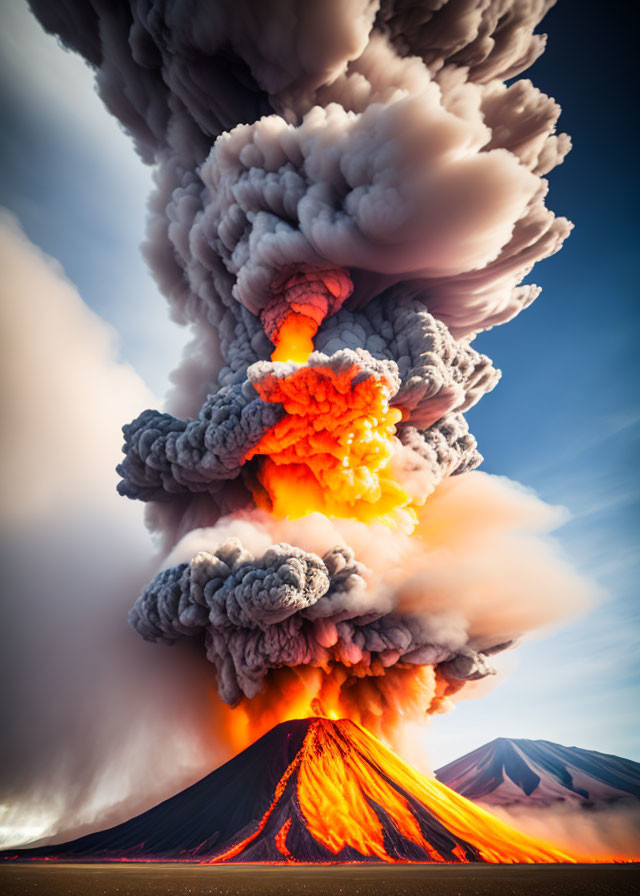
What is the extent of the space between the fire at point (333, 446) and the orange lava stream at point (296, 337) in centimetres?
231

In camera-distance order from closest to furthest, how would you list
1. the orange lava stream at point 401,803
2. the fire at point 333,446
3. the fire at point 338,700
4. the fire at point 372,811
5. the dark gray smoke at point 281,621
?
the fire at point 372,811
the orange lava stream at point 401,803
the dark gray smoke at point 281,621
the fire at point 333,446
the fire at point 338,700

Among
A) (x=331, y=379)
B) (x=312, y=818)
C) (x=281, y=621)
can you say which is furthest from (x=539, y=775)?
(x=331, y=379)

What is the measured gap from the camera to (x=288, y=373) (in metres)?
16.2

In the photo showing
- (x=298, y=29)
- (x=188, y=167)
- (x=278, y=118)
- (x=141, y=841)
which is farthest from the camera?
(x=188, y=167)

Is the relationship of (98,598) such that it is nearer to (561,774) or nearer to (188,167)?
(188,167)

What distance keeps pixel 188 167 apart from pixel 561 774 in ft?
107

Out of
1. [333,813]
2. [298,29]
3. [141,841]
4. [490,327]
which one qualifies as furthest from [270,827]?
[298,29]

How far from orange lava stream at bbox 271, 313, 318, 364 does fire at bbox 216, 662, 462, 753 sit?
10912mm

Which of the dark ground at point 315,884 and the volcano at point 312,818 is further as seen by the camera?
the volcano at point 312,818

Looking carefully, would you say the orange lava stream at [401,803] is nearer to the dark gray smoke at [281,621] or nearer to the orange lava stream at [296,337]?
the dark gray smoke at [281,621]

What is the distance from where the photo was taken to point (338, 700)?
708 inches

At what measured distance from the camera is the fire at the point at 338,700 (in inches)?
688

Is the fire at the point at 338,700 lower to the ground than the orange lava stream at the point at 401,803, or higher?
higher

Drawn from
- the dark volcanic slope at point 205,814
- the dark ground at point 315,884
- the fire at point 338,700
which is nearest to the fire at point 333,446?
the fire at point 338,700
